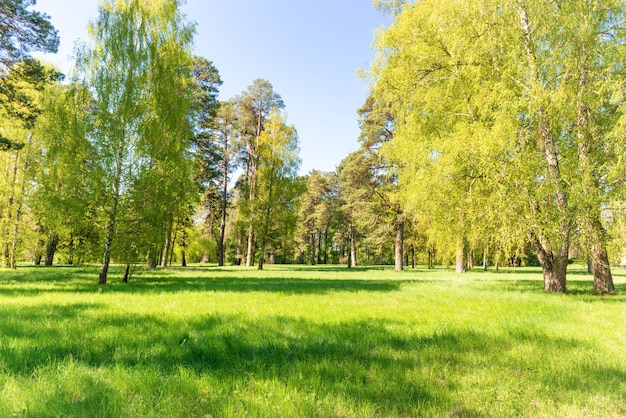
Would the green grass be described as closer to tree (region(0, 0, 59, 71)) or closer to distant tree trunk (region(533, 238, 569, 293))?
distant tree trunk (region(533, 238, 569, 293))

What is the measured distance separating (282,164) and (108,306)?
23539mm

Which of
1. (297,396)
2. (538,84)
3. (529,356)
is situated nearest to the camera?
(297,396)

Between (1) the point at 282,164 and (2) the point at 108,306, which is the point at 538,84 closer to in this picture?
(2) the point at 108,306

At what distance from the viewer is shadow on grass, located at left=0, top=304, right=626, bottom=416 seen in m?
3.17

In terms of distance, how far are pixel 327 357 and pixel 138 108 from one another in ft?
41.9

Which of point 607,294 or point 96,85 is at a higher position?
point 96,85

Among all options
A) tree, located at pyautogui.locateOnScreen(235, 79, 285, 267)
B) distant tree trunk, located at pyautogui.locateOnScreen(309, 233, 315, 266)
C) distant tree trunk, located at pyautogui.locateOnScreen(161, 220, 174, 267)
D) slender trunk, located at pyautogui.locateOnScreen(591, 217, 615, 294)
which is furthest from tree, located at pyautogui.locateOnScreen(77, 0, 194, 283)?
distant tree trunk, located at pyautogui.locateOnScreen(309, 233, 315, 266)

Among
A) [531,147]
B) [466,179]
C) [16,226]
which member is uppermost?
[531,147]

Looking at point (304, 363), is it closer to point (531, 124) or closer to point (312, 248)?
point (531, 124)

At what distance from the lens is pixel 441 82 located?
45.5 ft

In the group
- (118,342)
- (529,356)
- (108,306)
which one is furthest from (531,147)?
(108,306)

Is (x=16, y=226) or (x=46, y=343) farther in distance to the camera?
(x=16, y=226)

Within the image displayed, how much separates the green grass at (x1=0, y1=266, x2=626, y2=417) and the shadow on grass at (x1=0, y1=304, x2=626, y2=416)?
2 centimetres

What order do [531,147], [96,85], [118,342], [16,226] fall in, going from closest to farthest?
[118,342]
[531,147]
[96,85]
[16,226]
